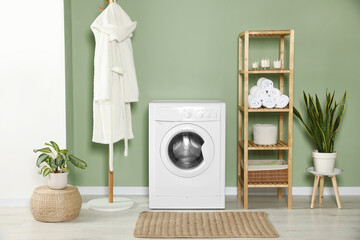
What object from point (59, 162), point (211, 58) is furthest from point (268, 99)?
point (59, 162)

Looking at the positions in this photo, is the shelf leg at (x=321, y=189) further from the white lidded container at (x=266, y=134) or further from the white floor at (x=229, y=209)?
the white lidded container at (x=266, y=134)

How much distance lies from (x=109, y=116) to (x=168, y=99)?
68cm

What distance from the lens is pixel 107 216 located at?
3510 millimetres

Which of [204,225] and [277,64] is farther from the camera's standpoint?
[277,64]

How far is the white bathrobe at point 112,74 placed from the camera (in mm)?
3564

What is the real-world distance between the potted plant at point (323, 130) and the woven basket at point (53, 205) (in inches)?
77.8

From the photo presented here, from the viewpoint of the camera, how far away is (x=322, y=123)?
3.73 m

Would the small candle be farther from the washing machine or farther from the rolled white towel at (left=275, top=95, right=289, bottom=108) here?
the washing machine

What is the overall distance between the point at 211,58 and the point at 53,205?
186cm

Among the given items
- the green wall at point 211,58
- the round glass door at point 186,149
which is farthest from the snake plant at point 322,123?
the round glass door at point 186,149

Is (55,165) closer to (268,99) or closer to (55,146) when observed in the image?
(55,146)

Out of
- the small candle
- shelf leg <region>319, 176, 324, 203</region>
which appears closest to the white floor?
shelf leg <region>319, 176, 324, 203</region>

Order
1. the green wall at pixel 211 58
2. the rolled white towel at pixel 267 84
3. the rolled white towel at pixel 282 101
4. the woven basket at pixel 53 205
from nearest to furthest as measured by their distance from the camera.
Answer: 1. the woven basket at pixel 53 205
2. the rolled white towel at pixel 282 101
3. the rolled white towel at pixel 267 84
4. the green wall at pixel 211 58

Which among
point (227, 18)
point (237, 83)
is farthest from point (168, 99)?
point (227, 18)
